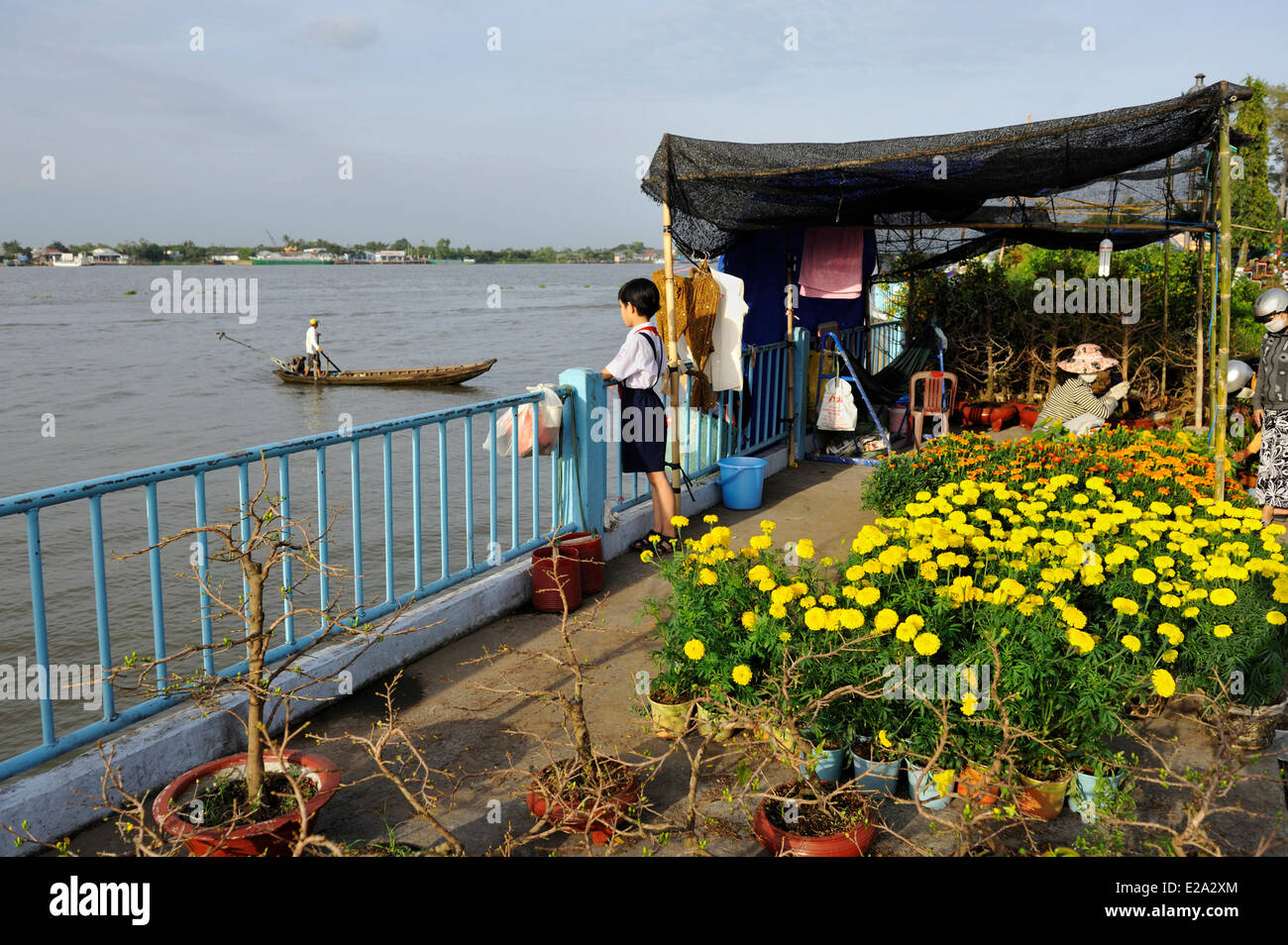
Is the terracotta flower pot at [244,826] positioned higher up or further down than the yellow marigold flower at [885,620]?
further down

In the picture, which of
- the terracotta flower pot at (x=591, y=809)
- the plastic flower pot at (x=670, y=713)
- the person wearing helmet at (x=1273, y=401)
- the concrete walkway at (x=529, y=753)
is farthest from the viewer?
the person wearing helmet at (x=1273, y=401)

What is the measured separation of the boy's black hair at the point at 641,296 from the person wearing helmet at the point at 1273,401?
4545 mm

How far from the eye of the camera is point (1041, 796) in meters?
3.56

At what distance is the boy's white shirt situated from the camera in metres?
6.38

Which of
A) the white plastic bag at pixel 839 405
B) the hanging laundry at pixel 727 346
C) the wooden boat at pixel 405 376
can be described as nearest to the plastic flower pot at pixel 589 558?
the hanging laundry at pixel 727 346

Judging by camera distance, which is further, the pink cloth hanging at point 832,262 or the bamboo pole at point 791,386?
the pink cloth hanging at point 832,262

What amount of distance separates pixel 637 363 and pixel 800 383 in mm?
4038

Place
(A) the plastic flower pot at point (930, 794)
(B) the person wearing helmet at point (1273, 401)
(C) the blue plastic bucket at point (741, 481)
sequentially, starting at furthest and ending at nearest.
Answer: (C) the blue plastic bucket at point (741, 481) → (B) the person wearing helmet at point (1273, 401) → (A) the plastic flower pot at point (930, 794)

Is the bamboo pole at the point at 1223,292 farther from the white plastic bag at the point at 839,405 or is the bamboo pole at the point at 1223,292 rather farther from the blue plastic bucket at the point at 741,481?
the white plastic bag at the point at 839,405

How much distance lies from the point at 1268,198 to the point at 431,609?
46.2 m

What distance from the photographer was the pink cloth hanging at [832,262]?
10.4 m

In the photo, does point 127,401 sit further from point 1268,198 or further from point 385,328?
point 1268,198

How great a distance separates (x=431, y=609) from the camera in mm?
5293
